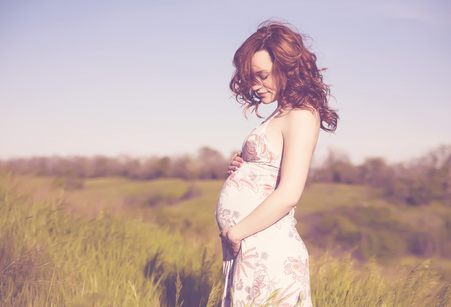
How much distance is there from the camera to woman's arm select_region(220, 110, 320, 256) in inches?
46.6

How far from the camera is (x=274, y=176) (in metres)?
1.35

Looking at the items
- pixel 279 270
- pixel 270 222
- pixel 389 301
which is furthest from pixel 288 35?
pixel 389 301

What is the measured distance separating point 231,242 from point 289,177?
0.38 m

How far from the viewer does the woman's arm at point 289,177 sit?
1.18 m

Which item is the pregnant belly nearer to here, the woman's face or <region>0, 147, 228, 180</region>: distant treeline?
the woman's face

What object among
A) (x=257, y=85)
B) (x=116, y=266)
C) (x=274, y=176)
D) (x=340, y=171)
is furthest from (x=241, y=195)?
(x=340, y=171)

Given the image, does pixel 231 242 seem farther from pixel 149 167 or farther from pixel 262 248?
pixel 149 167

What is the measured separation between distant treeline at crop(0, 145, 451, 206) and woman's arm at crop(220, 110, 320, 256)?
390 inches

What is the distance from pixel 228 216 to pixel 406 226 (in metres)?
15.7

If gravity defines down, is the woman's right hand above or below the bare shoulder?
below

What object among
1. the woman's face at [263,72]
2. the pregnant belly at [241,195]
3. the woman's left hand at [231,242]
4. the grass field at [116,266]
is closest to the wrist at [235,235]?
the woman's left hand at [231,242]

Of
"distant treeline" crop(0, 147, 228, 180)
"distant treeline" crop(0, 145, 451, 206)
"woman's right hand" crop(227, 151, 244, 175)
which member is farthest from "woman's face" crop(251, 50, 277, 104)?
"distant treeline" crop(0, 147, 228, 180)

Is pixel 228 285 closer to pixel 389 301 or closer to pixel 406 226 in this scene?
pixel 389 301

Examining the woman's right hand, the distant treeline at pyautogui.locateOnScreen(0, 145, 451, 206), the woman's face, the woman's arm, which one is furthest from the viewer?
the distant treeline at pyautogui.locateOnScreen(0, 145, 451, 206)
